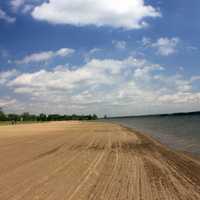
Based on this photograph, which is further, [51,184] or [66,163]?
[66,163]

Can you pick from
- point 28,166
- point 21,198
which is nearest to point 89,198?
point 21,198

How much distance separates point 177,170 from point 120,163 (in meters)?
2.41

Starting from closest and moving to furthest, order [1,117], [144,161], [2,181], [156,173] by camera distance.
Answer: [2,181], [156,173], [144,161], [1,117]

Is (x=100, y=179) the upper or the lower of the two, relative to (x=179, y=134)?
upper

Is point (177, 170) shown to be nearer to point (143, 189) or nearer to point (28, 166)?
point (143, 189)

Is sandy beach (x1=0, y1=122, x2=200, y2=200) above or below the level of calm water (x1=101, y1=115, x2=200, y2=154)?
above

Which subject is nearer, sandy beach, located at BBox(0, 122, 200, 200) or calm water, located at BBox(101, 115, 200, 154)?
sandy beach, located at BBox(0, 122, 200, 200)

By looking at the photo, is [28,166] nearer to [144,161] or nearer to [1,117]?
[144,161]

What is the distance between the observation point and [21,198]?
6.54m

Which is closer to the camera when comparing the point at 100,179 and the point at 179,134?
the point at 100,179

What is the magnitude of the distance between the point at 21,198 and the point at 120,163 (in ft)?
17.7

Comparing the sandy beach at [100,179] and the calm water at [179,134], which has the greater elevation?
the sandy beach at [100,179]

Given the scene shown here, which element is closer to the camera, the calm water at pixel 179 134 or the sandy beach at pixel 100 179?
the sandy beach at pixel 100 179

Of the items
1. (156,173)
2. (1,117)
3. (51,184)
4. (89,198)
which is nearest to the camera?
(89,198)
